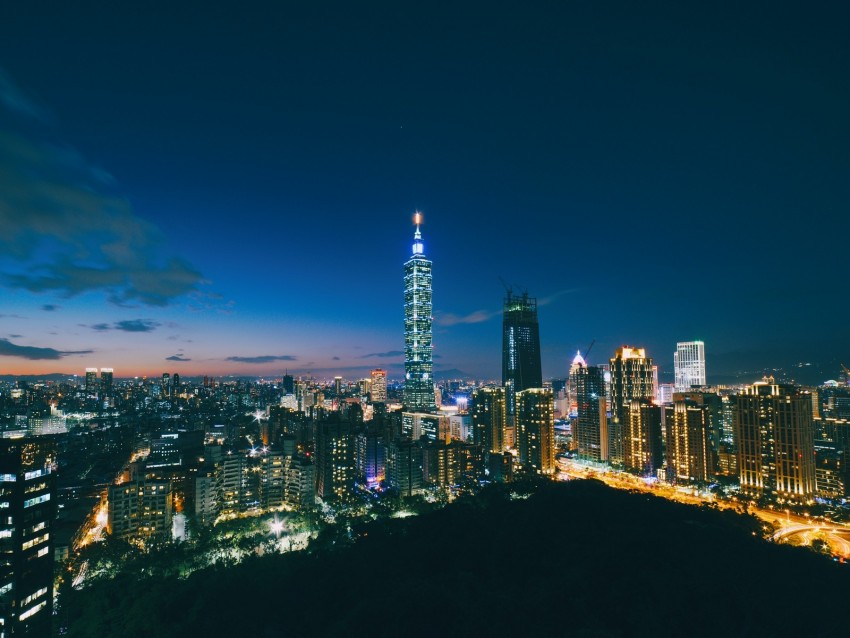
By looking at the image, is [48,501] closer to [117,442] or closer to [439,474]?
[439,474]

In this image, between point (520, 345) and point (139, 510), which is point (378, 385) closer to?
point (520, 345)

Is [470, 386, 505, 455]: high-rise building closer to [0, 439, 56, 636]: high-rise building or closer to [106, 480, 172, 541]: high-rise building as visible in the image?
[106, 480, 172, 541]: high-rise building

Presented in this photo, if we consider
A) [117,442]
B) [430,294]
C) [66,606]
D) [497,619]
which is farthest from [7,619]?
[430,294]

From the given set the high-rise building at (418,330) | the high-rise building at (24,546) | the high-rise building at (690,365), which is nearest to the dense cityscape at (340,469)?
→ the high-rise building at (24,546)

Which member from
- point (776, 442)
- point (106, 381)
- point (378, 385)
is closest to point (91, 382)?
point (106, 381)

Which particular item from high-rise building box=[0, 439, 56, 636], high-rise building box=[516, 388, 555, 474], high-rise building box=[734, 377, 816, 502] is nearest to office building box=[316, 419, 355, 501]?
high-rise building box=[516, 388, 555, 474]

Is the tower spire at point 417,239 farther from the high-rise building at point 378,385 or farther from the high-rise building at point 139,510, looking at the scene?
the high-rise building at point 139,510
